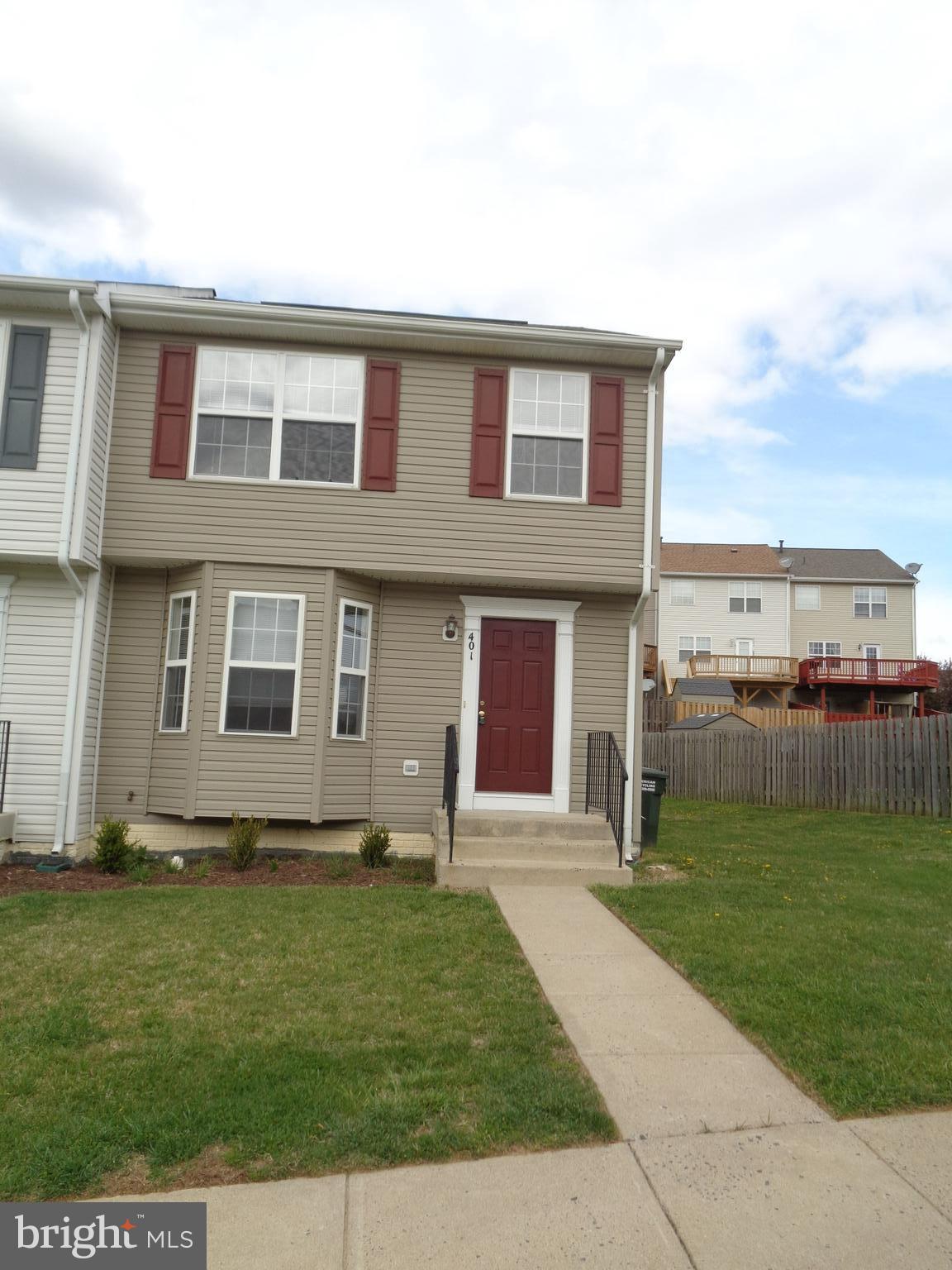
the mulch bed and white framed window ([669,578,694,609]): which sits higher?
white framed window ([669,578,694,609])

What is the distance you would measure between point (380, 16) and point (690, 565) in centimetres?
2954

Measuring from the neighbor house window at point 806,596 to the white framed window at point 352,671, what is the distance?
30445 mm

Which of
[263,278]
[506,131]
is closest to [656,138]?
[506,131]

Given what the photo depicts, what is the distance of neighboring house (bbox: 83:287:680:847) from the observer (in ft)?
29.7

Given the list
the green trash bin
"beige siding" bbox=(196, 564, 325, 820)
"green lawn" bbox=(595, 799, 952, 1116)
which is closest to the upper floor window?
"beige siding" bbox=(196, 564, 325, 820)

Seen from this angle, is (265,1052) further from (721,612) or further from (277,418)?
(721,612)

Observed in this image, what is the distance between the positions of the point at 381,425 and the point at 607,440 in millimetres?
2431

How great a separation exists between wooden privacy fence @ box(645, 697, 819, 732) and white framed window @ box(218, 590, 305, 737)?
18583 mm

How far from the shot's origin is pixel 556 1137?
318 cm

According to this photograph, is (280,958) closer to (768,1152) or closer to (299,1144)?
(299,1144)

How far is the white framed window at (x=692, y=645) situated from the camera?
35625 mm

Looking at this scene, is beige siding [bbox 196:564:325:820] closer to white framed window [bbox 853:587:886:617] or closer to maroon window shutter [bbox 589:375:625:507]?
maroon window shutter [bbox 589:375:625:507]

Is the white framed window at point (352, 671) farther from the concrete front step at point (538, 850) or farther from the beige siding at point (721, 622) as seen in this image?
the beige siding at point (721, 622)

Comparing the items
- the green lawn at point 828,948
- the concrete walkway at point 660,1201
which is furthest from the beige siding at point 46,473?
the concrete walkway at point 660,1201
